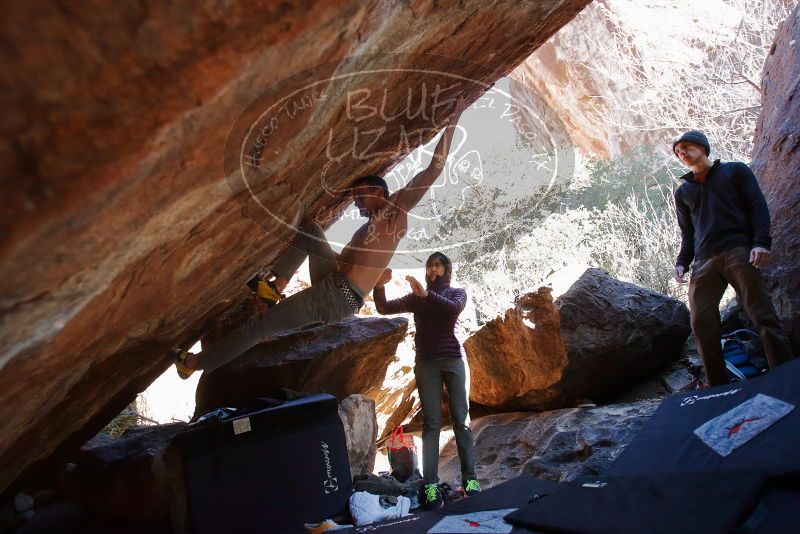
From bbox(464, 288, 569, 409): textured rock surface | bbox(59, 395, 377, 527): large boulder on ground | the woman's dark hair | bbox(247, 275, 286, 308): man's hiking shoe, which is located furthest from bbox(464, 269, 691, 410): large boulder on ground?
the woman's dark hair

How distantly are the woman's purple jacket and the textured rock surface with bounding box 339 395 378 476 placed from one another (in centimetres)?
90

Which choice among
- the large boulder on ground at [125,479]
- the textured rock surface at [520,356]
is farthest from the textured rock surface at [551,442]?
the large boulder on ground at [125,479]

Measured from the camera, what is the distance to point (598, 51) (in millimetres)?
13789

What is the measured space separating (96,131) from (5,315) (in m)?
0.55

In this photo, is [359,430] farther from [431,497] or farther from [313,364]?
[431,497]

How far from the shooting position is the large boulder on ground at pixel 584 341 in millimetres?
5973

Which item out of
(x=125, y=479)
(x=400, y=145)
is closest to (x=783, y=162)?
(x=400, y=145)

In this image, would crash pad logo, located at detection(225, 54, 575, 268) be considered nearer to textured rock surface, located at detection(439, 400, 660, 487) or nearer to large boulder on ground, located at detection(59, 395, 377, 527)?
textured rock surface, located at detection(439, 400, 660, 487)

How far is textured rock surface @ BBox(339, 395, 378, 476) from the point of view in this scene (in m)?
4.90

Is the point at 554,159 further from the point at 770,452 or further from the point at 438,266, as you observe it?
the point at 438,266

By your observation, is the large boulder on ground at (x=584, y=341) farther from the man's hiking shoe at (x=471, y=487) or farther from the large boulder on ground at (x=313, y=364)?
the man's hiking shoe at (x=471, y=487)

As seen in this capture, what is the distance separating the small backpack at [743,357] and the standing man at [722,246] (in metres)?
0.12

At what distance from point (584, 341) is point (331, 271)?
341 centimetres

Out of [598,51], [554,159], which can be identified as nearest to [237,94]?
[554,159]
